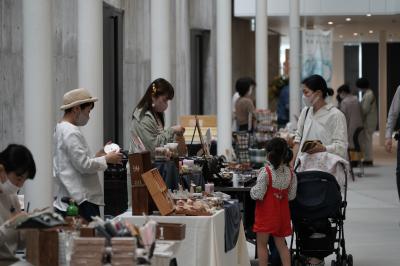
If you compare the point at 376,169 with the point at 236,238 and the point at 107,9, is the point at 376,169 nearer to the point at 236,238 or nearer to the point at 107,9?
the point at 107,9

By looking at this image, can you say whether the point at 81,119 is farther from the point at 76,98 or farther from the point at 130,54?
the point at 130,54

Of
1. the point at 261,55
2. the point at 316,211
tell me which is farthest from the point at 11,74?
the point at 261,55

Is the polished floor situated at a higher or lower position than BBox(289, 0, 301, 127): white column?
lower

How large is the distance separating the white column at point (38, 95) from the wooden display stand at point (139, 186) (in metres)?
1.14

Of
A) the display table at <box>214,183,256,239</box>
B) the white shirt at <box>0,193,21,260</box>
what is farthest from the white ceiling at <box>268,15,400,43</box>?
the white shirt at <box>0,193,21,260</box>

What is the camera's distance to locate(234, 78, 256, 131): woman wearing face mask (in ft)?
60.4

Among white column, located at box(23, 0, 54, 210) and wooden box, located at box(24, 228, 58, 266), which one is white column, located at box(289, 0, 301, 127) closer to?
white column, located at box(23, 0, 54, 210)

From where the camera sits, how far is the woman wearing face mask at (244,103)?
1841cm

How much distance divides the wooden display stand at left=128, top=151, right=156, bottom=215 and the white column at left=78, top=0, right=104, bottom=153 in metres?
3.05

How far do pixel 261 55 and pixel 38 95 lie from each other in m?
13.6

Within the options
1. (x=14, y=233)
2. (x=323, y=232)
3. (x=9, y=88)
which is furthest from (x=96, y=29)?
(x=14, y=233)

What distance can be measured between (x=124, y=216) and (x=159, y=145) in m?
1.56

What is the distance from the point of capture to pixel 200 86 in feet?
87.4

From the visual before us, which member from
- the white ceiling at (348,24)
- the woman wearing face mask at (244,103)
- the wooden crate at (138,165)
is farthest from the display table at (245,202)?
the white ceiling at (348,24)
